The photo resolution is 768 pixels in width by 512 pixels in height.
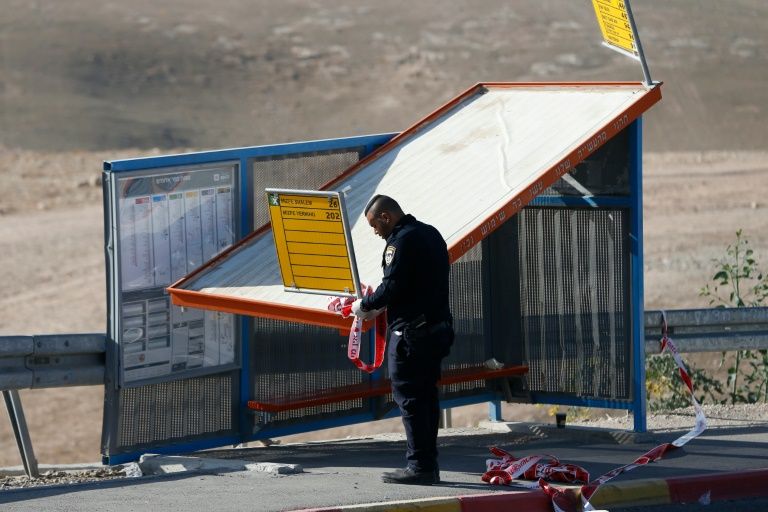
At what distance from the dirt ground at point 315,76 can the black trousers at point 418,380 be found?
19.6m

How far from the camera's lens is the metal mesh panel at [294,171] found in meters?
9.44

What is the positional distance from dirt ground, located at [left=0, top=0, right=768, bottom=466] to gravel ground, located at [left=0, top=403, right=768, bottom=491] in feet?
52.3

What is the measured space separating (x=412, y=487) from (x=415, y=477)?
57 mm

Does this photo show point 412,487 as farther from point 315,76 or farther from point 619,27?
point 315,76

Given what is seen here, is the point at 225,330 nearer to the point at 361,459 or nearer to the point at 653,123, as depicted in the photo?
the point at 361,459

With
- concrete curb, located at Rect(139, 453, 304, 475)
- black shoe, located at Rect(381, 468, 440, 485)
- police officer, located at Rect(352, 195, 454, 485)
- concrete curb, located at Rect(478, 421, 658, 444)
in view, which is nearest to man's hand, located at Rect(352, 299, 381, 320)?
police officer, located at Rect(352, 195, 454, 485)

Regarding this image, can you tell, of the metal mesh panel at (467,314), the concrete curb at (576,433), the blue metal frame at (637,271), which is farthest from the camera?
the metal mesh panel at (467,314)

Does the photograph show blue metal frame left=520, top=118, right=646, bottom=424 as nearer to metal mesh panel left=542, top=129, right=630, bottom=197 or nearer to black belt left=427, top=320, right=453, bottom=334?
metal mesh panel left=542, top=129, right=630, bottom=197

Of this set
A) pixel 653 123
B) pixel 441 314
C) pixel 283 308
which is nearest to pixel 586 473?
pixel 441 314

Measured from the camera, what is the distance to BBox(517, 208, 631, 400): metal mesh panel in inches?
390

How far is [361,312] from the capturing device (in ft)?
25.9

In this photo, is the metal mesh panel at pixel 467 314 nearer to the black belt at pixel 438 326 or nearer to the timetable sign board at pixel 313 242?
the timetable sign board at pixel 313 242

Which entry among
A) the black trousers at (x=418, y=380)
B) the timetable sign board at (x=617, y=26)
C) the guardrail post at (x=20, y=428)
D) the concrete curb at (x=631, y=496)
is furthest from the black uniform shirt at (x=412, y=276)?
the timetable sign board at (x=617, y=26)

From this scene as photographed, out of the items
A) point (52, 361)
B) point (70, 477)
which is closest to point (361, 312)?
point (52, 361)
